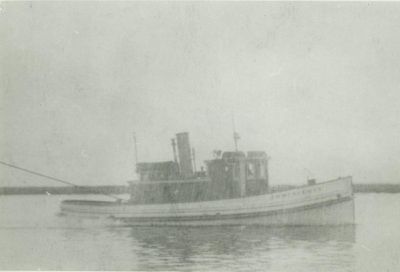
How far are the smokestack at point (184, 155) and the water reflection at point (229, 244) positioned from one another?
2401mm

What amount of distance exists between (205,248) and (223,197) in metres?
5.63

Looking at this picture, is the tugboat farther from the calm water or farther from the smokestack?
the calm water

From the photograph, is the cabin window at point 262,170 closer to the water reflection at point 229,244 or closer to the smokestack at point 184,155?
the water reflection at point 229,244

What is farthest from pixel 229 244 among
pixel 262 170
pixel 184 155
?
pixel 184 155

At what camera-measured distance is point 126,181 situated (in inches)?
902

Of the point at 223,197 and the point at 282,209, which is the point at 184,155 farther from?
the point at 282,209

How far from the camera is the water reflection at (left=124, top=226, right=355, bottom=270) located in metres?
14.2

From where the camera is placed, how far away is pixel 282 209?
2058 centimetres

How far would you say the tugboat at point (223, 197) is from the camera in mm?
20391

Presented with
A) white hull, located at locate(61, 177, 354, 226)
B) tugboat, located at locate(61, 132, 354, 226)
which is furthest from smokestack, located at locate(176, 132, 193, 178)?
white hull, located at locate(61, 177, 354, 226)

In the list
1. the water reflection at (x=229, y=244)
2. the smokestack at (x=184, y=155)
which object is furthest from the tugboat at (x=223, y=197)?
the water reflection at (x=229, y=244)

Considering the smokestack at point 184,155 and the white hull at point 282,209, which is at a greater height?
the smokestack at point 184,155

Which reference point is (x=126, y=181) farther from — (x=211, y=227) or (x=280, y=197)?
(x=280, y=197)

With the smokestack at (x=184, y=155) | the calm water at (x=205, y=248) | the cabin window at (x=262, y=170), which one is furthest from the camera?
the cabin window at (x=262, y=170)
